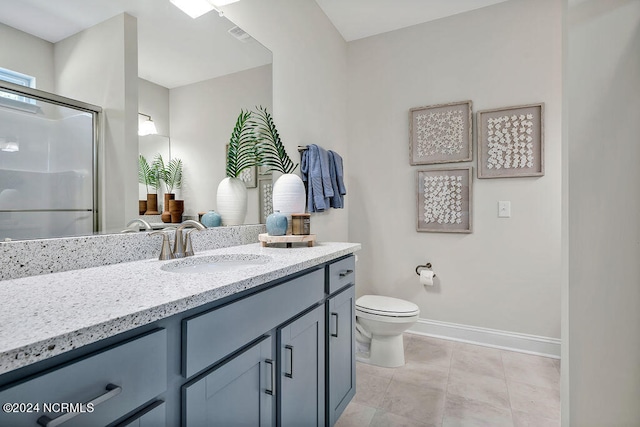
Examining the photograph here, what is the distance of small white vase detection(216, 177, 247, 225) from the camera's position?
1.58m

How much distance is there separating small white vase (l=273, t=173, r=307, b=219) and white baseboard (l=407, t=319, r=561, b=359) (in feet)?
5.36

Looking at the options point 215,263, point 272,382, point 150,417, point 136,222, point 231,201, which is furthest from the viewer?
point 231,201

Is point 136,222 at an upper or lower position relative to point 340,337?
upper

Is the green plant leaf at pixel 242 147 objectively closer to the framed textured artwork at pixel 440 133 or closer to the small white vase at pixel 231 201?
the small white vase at pixel 231 201

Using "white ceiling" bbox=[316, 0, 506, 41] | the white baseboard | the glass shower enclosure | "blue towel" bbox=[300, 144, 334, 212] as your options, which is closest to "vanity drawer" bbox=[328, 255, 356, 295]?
"blue towel" bbox=[300, 144, 334, 212]

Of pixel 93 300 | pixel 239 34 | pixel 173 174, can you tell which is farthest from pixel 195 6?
pixel 93 300

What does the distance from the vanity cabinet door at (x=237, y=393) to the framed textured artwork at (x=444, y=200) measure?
6.47ft

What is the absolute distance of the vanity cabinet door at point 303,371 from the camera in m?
1.03

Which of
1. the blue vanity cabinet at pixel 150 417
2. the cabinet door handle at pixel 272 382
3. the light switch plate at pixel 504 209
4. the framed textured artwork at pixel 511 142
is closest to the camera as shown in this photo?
the blue vanity cabinet at pixel 150 417

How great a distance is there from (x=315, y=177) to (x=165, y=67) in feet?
3.37

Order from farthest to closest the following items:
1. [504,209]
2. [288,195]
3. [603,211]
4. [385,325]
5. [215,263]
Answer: [504,209] < [385,325] < [288,195] < [215,263] < [603,211]

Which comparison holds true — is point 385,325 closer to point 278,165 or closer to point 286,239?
point 286,239

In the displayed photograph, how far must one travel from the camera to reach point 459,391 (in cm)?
184

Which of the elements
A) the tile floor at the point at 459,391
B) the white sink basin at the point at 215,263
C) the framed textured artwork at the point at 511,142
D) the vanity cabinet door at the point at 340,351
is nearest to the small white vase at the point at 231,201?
the white sink basin at the point at 215,263
